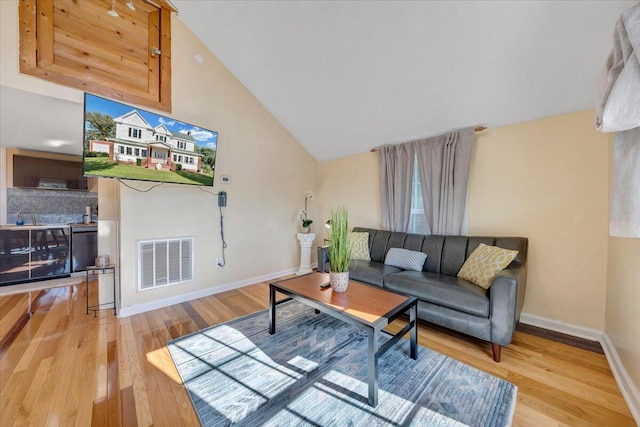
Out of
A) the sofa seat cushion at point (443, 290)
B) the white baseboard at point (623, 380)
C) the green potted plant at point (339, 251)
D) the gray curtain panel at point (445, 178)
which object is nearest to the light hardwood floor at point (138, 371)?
the white baseboard at point (623, 380)

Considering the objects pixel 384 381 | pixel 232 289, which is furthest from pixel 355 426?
pixel 232 289

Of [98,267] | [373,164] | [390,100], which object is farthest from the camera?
[373,164]

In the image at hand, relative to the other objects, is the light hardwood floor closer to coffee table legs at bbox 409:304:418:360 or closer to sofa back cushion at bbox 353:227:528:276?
coffee table legs at bbox 409:304:418:360

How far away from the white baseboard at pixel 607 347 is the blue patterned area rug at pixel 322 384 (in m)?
0.55

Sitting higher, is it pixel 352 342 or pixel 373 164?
pixel 373 164

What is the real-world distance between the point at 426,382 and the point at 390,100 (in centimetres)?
271

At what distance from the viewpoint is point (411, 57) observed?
217 centimetres

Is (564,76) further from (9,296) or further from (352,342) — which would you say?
(9,296)

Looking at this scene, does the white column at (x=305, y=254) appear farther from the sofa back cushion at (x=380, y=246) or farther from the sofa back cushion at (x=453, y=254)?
the sofa back cushion at (x=453, y=254)

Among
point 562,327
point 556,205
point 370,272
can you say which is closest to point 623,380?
point 562,327

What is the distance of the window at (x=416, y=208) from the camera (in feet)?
10.0

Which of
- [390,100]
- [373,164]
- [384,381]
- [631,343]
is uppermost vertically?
[390,100]

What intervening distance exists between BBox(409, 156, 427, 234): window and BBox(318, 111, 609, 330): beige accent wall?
564mm

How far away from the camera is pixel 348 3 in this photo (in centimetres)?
199
